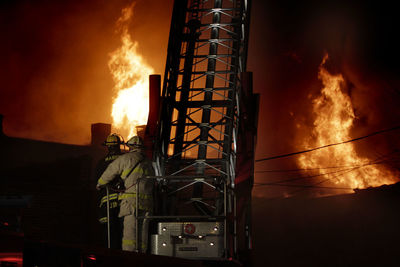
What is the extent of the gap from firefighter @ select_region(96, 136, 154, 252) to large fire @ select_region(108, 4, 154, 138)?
12.3 meters

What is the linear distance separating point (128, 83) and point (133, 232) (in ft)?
45.6

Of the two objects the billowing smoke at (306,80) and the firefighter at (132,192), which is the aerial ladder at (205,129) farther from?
the billowing smoke at (306,80)

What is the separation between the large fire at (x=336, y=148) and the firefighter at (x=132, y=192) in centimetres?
1652

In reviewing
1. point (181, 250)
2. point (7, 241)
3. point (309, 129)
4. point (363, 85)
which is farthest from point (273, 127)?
point (7, 241)

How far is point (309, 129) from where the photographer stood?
26734 millimetres

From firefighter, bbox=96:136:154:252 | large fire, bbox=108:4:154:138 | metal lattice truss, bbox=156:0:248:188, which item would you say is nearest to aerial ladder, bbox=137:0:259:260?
metal lattice truss, bbox=156:0:248:188

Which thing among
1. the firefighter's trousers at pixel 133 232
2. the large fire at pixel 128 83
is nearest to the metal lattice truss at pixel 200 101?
the firefighter's trousers at pixel 133 232

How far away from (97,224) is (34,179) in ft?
7.25

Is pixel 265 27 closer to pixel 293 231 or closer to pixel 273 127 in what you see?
pixel 273 127

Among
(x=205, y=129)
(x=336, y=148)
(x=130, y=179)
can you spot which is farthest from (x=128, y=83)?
(x=130, y=179)

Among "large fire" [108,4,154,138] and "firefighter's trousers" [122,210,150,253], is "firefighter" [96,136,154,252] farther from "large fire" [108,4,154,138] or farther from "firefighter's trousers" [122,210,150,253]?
"large fire" [108,4,154,138]

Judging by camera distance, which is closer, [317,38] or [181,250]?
[181,250]

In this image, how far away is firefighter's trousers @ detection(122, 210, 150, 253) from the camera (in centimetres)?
875

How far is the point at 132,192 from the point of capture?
29.9 ft
